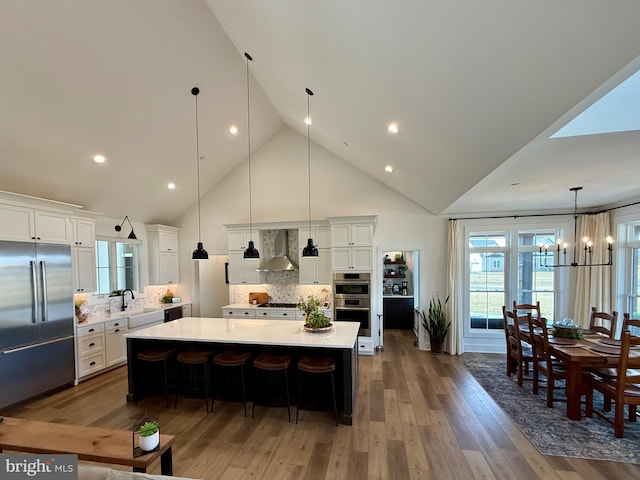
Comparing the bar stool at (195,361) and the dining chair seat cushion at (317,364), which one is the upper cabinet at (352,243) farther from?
the bar stool at (195,361)

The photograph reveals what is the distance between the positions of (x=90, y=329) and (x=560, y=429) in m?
6.59

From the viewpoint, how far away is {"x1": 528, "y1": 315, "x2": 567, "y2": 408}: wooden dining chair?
141 inches

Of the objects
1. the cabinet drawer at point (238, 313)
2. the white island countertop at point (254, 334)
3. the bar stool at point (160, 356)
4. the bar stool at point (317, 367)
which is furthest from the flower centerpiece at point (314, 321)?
the cabinet drawer at point (238, 313)

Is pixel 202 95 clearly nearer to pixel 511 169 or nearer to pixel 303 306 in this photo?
pixel 303 306

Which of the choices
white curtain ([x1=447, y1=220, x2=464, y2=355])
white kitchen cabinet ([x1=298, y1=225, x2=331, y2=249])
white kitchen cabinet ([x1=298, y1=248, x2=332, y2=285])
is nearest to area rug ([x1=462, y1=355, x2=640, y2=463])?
white curtain ([x1=447, y1=220, x2=464, y2=355])

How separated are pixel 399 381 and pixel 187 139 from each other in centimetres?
544

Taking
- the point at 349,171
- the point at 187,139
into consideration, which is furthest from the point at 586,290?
the point at 187,139

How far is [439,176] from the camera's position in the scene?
12.3 feet

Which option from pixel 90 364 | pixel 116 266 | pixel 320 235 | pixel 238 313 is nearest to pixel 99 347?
pixel 90 364

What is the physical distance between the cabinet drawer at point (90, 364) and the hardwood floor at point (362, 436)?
0.19 metres

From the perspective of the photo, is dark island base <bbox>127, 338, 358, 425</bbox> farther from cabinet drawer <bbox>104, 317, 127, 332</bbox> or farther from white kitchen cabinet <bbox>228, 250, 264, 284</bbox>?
white kitchen cabinet <bbox>228, 250, 264, 284</bbox>

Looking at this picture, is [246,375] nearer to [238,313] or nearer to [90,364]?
[238,313]

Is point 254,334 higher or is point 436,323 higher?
point 254,334

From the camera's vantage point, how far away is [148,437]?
77.1 inches
